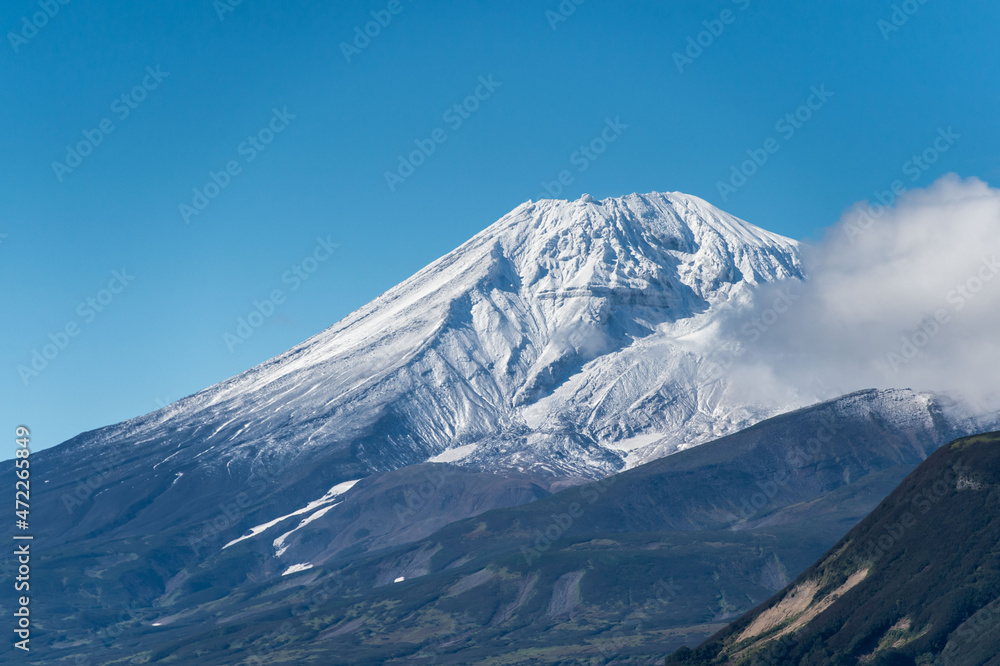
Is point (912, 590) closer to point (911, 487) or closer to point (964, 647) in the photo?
point (964, 647)

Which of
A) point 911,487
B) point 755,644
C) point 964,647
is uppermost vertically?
point 911,487

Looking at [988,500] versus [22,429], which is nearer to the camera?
[22,429]

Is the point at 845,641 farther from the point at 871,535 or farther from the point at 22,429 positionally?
the point at 22,429

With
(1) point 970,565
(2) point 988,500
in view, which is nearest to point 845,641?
(1) point 970,565

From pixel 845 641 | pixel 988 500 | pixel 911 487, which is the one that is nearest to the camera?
pixel 845 641

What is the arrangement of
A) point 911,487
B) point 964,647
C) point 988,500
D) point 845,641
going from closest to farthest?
point 964,647
point 845,641
point 988,500
point 911,487

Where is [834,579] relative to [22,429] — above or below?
below

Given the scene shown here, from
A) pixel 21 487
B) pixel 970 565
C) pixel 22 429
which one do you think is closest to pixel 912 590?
pixel 970 565
